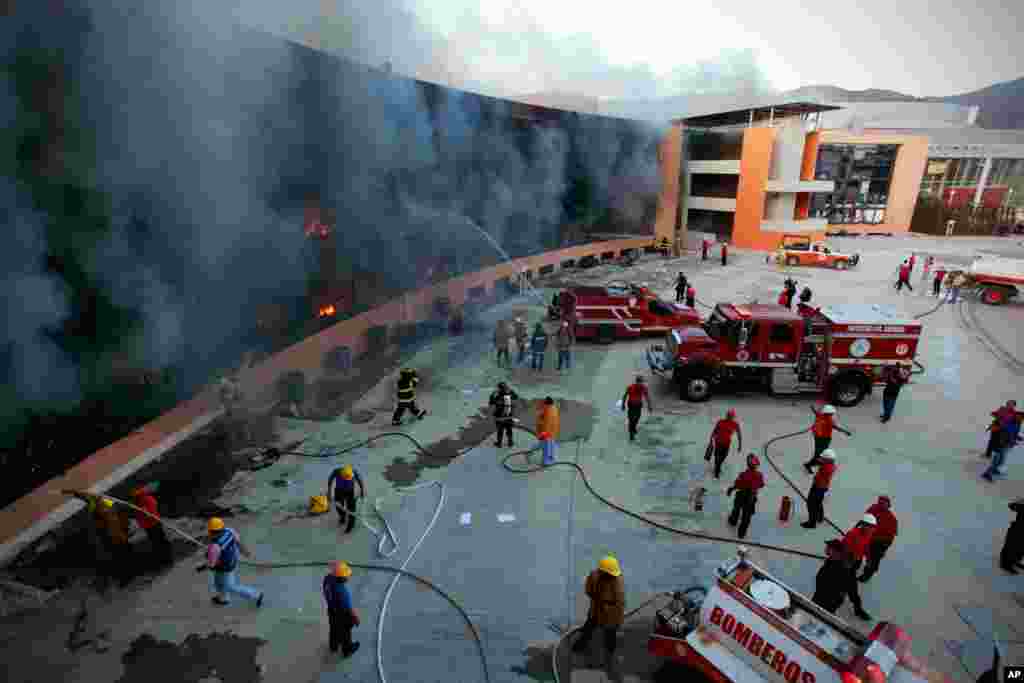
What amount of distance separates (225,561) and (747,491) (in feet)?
18.3

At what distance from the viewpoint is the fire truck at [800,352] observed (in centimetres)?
1012

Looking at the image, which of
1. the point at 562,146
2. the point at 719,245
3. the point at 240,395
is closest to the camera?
the point at 240,395

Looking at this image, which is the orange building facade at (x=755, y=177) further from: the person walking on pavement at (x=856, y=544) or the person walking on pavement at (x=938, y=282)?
the person walking on pavement at (x=856, y=544)

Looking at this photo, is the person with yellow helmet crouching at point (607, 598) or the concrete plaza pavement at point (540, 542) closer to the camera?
the person with yellow helmet crouching at point (607, 598)

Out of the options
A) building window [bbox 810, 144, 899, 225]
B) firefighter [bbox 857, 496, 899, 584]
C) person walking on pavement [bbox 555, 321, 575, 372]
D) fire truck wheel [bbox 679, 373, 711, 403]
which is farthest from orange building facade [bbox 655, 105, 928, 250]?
firefighter [bbox 857, 496, 899, 584]

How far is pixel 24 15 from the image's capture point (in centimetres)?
612

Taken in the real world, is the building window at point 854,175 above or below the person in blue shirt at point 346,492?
above

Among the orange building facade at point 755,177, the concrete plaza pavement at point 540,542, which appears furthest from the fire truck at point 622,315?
the orange building facade at point 755,177

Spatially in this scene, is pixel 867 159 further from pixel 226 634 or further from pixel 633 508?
pixel 226 634

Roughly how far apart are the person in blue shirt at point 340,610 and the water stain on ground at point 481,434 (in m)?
2.88

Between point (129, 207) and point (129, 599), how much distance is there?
515 cm

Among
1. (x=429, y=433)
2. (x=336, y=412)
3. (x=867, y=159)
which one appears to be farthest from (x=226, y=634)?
(x=867, y=159)

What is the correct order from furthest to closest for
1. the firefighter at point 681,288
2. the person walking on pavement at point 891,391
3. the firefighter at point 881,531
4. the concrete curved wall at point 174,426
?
the firefighter at point 681,288 < the person walking on pavement at point 891,391 < the concrete curved wall at point 174,426 < the firefighter at point 881,531

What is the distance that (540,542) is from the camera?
6516 mm
